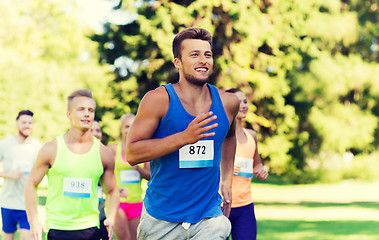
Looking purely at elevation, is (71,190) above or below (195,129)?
below

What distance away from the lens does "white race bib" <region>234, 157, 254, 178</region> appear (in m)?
7.07

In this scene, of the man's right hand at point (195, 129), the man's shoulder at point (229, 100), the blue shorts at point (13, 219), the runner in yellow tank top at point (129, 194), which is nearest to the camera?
the man's right hand at point (195, 129)

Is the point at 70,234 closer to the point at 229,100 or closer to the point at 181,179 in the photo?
the point at 181,179

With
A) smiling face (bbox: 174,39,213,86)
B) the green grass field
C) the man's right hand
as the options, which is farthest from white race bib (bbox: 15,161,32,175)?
the green grass field

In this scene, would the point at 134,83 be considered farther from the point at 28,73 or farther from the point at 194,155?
the point at 28,73

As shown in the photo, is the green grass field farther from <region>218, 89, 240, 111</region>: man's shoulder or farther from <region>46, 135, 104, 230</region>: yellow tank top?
<region>218, 89, 240, 111</region>: man's shoulder

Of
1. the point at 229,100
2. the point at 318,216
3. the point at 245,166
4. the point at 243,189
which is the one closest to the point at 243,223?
the point at 243,189

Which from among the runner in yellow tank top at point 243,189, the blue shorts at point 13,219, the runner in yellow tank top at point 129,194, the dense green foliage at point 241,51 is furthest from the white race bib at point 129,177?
the dense green foliage at point 241,51

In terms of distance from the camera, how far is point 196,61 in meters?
3.97

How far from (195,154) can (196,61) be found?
0.58 meters

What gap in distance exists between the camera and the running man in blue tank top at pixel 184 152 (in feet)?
12.6

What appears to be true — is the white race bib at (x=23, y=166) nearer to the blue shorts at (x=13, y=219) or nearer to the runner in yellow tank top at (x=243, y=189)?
the blue shorts at (x=13, y=219)

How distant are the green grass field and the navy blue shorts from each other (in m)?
6.23

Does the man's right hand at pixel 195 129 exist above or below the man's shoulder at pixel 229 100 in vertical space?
below
